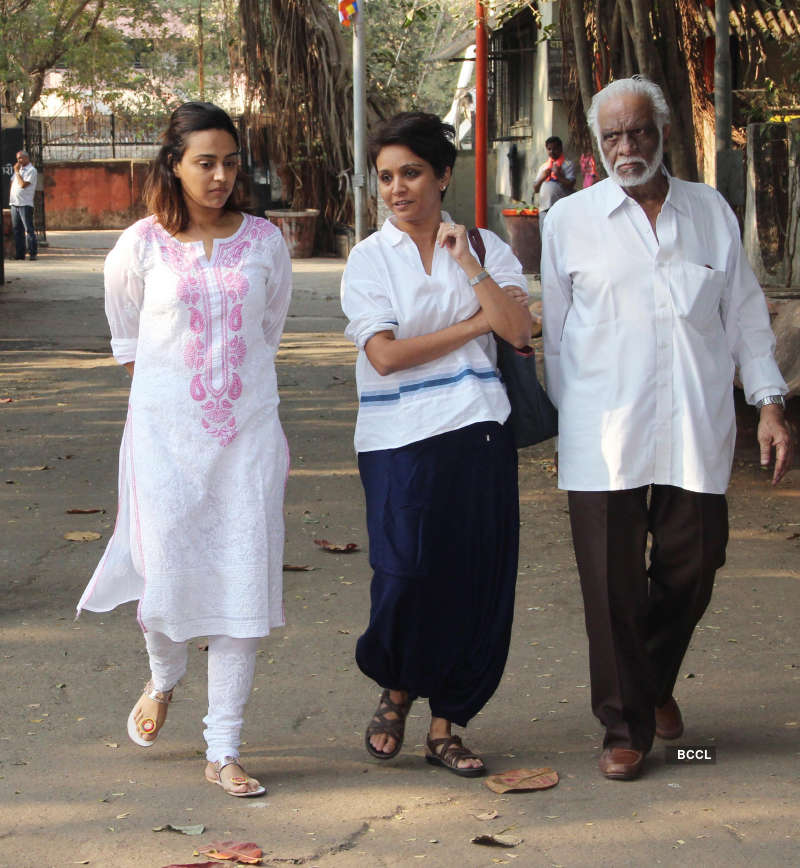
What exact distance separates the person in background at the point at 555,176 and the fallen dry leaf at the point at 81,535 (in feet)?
40.2

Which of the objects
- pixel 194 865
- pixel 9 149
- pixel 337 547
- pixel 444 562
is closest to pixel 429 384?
pixel 444 562

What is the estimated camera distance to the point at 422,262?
3807mm

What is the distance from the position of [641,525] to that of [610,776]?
2.36 feet

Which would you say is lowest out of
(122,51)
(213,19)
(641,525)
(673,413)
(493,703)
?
(493,703)

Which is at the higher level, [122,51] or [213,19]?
[213,19]

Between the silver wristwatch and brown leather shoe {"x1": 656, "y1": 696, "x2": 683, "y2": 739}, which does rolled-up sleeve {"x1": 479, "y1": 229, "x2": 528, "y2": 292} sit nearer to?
the silver wristwatch

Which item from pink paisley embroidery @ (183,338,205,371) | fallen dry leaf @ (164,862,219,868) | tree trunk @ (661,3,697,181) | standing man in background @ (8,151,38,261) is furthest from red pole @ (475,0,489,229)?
fallen dry leaf @ (164,862,219,868)

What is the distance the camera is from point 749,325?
3.91 meters

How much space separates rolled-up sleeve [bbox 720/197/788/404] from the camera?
3.88 m

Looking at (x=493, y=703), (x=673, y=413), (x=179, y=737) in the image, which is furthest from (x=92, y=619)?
(x=673, y=413)

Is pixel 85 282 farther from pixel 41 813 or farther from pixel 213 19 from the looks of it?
pixel 213 19

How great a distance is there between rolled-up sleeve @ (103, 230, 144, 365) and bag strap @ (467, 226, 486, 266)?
0.94m

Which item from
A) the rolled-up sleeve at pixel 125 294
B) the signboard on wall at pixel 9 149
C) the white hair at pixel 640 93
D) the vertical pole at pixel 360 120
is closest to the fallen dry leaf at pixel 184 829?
the rolled-up sleeve at pixel 125 294

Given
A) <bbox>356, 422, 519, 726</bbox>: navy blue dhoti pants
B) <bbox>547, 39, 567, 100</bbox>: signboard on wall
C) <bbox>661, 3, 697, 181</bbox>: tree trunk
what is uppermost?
<bbox>547, 39, 567, 100</bbox>: signboard on wall
